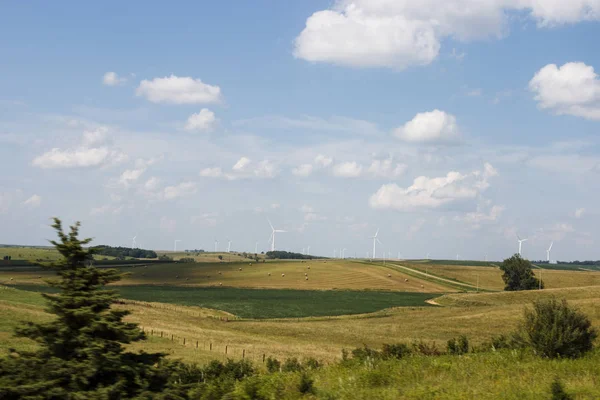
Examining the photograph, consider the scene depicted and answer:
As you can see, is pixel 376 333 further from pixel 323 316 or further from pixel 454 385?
pixel 454 385

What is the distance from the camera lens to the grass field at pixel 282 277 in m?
156

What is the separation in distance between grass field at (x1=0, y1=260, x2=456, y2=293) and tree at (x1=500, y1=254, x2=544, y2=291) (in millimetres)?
15246

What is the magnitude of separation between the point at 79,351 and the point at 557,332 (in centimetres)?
1791

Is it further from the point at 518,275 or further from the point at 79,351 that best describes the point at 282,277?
the point at 79,351

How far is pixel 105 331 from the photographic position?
1225 cm

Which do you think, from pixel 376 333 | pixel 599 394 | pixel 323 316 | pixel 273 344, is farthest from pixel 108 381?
pixel 323 316

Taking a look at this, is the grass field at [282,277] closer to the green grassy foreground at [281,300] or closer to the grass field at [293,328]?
the green grassy foreground at [281,300]

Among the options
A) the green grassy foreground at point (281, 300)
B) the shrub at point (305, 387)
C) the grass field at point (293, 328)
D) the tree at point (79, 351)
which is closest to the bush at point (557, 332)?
the shrub at point (305, 387)

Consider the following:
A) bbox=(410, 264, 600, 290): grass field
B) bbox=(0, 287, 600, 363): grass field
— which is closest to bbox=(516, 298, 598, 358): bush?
bbox=(0, 287, 600, 363): grass field

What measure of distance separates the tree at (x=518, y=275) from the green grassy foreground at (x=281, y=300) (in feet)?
92.4

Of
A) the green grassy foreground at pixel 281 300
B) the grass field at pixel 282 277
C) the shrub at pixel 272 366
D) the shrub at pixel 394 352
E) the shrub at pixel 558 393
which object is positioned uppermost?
the shrub at pixel 558 393

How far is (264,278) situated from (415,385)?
6034 inches

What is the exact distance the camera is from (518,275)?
152 metres

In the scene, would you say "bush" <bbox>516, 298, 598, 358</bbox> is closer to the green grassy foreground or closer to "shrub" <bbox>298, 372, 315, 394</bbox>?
"shrub" <bbox>298, 372, 315, 394</bbox>
